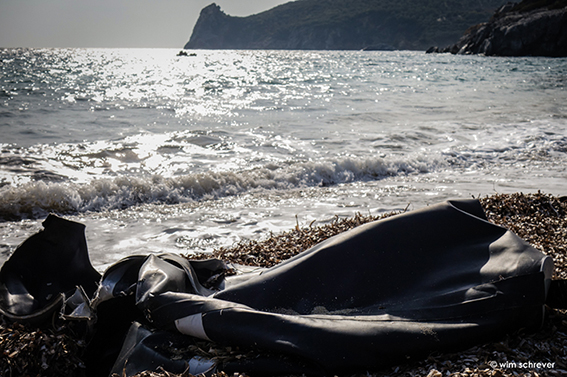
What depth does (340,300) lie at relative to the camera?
2.24 m

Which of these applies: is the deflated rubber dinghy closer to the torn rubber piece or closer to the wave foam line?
the torn rubber piece

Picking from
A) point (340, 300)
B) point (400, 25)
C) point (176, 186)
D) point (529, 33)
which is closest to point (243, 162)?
point (176, 186)

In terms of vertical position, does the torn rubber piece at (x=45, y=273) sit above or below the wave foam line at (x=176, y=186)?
above

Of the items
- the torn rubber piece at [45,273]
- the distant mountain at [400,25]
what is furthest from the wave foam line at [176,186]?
the distant mountain at [400,25]

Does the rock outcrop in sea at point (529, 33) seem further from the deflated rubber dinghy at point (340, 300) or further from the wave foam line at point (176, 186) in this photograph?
the deflated rubber dinghy at point (340, 300)

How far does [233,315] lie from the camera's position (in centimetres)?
198

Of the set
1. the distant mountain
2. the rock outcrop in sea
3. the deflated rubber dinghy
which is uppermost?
the distant mountain

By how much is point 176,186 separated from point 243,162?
2331 mm

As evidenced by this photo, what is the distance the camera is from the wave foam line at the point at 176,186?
6.42 metres

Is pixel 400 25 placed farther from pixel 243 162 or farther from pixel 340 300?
pixel 340 300

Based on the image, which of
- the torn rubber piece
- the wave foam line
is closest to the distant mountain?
the wave foam line

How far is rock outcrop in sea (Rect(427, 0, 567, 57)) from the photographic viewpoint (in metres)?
61.2

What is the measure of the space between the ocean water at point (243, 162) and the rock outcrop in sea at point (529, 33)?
181 ft

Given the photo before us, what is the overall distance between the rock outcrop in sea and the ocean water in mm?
55173
